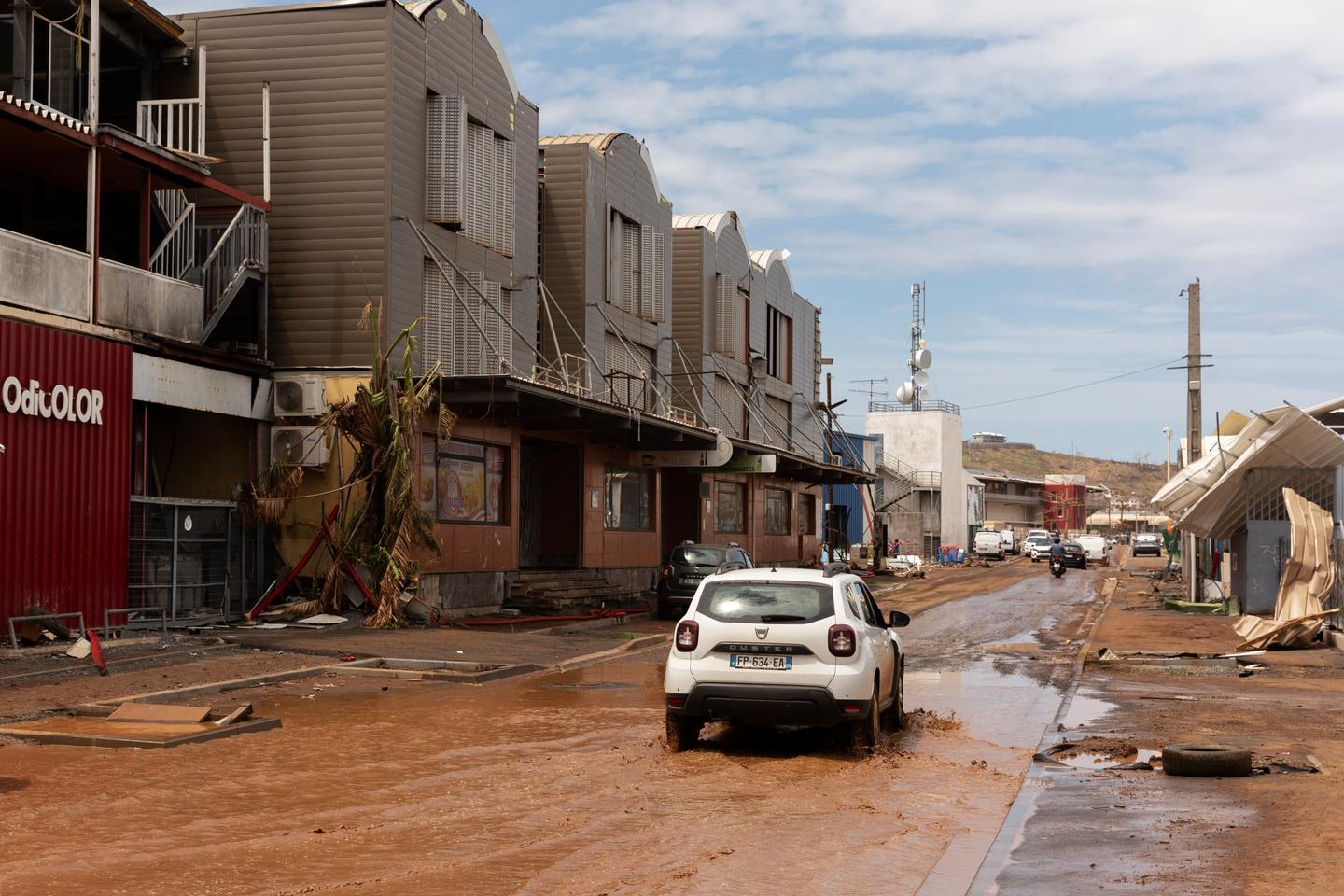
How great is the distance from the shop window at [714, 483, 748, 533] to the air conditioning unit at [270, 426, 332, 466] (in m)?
21.5

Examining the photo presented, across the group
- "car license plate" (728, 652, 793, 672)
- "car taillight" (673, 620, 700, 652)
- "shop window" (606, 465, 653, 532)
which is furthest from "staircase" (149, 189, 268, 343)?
"car license plate" (728, 652, 793, 672)

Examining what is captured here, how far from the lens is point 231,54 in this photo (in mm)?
Answer: 27688

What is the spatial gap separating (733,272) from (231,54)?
85.5 ft

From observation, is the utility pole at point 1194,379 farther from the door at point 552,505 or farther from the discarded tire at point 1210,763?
the discarded tire at point 1210,763

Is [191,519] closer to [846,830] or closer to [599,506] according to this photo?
[599,506]

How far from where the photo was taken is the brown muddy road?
741 centimetres

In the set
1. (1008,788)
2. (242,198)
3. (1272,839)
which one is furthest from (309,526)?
(1272,839)

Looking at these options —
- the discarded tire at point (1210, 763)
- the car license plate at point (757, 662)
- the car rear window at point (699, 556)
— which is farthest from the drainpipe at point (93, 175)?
the discarded tire at point (1210, 763)

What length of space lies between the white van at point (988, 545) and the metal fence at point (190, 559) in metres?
61.8

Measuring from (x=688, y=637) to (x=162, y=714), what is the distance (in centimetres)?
468

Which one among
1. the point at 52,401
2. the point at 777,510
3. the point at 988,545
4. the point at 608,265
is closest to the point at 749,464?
the point at 608,265

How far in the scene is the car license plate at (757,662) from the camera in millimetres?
11742

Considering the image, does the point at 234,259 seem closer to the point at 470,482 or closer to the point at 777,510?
the point at 470,482

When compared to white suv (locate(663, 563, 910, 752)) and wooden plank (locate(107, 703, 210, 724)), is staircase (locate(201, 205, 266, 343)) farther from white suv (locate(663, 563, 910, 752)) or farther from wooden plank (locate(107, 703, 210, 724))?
white suv (locate(663, 563, 910, 752))
